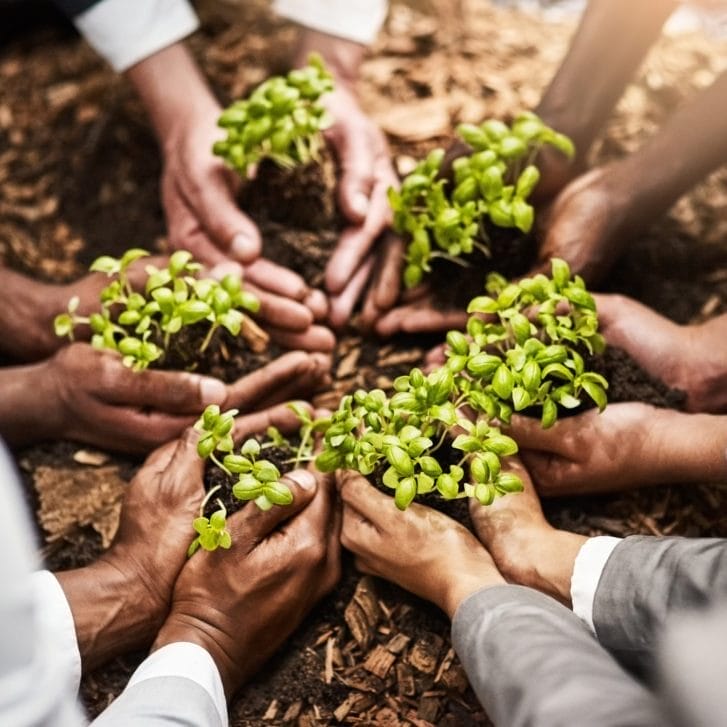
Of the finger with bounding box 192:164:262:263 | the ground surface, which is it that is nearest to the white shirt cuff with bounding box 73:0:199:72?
the ground surface

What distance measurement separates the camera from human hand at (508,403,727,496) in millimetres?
1666

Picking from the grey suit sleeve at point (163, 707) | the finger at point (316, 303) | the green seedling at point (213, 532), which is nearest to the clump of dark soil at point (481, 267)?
the finger at point (316, 303)

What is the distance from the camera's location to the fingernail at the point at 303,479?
5.42 feet

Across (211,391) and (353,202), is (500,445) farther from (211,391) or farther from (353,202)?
(353,202)

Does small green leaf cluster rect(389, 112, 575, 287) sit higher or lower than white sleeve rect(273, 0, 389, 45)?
lower

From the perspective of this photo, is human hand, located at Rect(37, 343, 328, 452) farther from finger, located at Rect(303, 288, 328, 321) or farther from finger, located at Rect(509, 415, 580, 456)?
finger, located at Rect(509, 415, 580, 456)

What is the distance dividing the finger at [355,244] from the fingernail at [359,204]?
0.12 ft

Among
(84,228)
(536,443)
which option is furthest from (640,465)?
(84,228)

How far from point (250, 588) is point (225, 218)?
95 centimetres

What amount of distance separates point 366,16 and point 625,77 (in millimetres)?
771

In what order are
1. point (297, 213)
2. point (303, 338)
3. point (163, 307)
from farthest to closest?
point (297, 213) < point (303, 338) < point (163, 307)

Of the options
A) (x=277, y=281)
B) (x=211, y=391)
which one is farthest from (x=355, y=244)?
(x=211, y=391)

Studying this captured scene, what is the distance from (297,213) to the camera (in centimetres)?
211

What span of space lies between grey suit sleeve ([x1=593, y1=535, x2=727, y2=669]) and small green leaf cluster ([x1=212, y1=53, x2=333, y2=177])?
116cm
